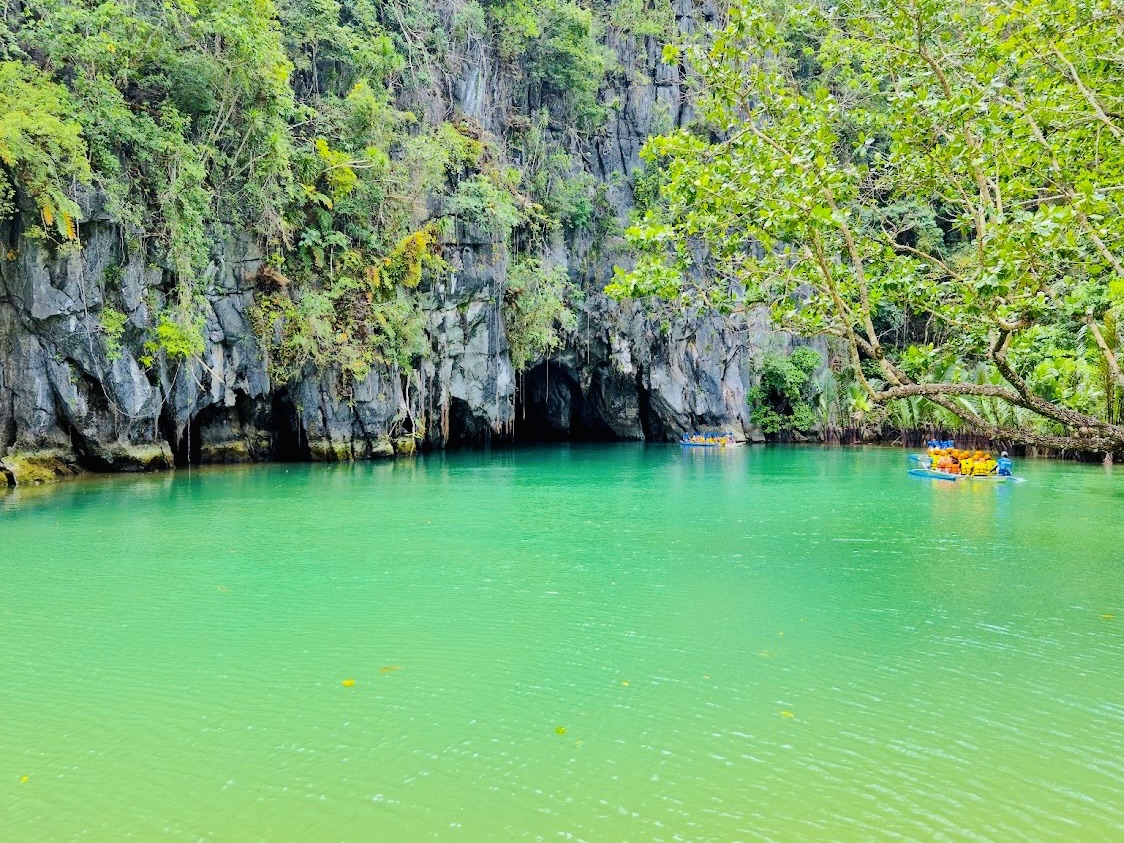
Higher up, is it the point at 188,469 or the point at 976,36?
the point at 976,36

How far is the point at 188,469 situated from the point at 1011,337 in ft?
52.2

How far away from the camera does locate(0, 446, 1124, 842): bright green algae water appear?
2846 mm

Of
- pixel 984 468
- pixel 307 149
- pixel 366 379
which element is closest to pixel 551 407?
pixel 366 379

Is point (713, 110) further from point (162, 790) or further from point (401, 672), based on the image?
point (162, 790)

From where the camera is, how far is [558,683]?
13.5ft

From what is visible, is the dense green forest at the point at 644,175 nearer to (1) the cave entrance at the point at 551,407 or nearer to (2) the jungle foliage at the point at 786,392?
(2) the jungle foliage at the point at 786,392

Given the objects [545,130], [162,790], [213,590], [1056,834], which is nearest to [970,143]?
[1056,834]

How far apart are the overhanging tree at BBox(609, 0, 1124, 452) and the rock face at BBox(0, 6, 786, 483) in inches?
64.0

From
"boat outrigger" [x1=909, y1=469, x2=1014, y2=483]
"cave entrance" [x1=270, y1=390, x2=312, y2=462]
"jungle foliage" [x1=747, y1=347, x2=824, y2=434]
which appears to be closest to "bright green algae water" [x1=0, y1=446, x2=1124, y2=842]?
"boat outrigger" [x1=909, y1=469, x2=1014, y2=483]

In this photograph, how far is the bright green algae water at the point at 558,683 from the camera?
2846 mm

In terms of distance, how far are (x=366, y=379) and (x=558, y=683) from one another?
1484 centimetres

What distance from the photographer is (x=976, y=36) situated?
442cm

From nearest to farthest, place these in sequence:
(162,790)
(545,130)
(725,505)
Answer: (162,790) → (725,505) → (545,130)

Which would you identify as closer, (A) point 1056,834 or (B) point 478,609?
(A) point 1056,834
